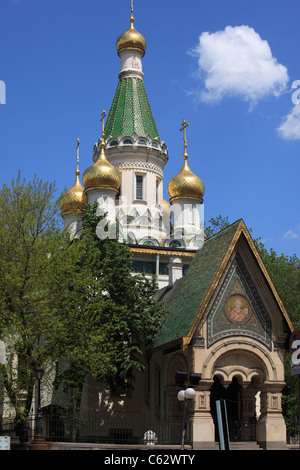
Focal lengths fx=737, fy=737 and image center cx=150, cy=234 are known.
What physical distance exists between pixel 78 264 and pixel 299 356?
1376 centimetres

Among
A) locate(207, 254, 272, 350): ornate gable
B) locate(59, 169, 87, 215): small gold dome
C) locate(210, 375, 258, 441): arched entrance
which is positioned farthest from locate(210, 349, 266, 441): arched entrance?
locate(59, 169, 87, 215): small gold dome

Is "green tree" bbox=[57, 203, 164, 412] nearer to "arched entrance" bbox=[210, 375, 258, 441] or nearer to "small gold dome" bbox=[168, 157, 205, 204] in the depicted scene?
"arched entrance" bbox=[210, 375, 258, 441]

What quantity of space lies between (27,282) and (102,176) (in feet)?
39.8

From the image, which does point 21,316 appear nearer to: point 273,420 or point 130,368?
point 130,368

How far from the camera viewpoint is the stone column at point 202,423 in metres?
21.4

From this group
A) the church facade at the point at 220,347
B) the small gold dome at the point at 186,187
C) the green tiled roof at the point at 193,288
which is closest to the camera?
the church facade at the point at 220,347

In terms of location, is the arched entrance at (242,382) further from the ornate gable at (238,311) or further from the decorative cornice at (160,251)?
the decorative cornice at (160,251)

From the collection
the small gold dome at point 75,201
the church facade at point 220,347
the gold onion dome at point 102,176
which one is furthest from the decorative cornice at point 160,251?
the small gold dome at point 75,201

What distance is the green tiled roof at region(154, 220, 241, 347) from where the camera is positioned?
2281 cm

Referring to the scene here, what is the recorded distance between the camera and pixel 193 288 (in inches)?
952

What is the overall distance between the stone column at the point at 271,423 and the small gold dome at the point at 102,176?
13.9m

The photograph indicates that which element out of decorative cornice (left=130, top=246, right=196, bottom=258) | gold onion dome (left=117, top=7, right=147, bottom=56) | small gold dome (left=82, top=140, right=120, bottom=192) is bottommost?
decorative cornice (left=130, top=246, right=196, bottom=258)

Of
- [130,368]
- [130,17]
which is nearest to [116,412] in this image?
[130,368]

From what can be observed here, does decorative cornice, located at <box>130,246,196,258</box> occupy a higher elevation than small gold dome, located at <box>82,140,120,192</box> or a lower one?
lower
